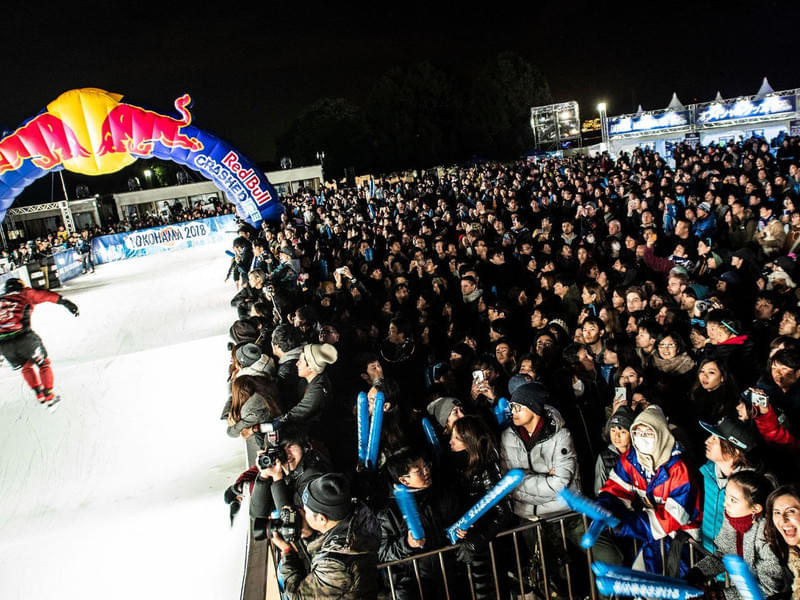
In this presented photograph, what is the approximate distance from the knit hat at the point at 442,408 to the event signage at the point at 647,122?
21.3 metres

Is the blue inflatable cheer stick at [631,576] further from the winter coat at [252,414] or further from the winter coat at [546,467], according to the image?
the winter coat at [252,414]

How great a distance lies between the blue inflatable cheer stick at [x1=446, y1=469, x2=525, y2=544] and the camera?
6.88 feet

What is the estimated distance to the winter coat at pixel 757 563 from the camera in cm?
222

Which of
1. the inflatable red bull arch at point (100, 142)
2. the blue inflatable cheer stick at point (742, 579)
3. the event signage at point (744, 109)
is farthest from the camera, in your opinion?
the event signage at point (744, 109)

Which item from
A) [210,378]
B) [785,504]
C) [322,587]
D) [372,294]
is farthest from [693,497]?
[210,378]

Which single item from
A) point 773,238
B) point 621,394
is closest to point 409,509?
point 621,394

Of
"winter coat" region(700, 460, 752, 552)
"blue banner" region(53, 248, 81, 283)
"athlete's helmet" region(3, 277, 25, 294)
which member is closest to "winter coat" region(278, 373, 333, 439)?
"winter coat" region(700, 460, 752, 552)

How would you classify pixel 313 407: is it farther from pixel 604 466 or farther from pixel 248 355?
pixel 604 466

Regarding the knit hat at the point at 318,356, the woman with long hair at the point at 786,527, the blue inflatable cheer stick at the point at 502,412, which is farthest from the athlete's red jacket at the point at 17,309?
the woman with long hair at the point at 786,527

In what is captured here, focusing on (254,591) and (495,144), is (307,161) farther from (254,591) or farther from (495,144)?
(254,591)

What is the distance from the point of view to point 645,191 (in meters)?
9.77

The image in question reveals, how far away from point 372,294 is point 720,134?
64.2ft

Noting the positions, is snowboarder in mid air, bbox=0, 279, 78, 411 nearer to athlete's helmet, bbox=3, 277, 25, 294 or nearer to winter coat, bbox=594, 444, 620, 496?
athlete's helmet, bbox=3, 277, 25, 294

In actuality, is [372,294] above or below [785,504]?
above
